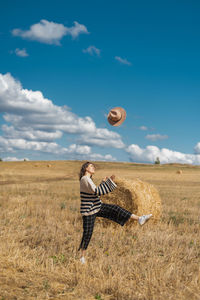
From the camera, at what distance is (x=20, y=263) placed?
19.9ft

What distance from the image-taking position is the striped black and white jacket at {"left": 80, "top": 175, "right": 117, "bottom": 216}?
20.7 ft

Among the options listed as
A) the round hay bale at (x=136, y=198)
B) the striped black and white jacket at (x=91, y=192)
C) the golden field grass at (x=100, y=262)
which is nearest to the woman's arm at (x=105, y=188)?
the striped black and white jacket at (x=91, y=192)

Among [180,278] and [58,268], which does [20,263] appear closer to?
[58,268]

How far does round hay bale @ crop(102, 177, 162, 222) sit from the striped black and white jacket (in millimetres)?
4055

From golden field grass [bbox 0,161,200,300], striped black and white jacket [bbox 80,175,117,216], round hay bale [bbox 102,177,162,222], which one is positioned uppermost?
striped black and white jacket [bbox 80,175,117,216]

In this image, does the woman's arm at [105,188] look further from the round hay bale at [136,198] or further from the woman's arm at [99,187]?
the round hay bale at [136,198]

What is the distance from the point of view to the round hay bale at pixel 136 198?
10.5 m

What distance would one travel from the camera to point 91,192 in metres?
6.41

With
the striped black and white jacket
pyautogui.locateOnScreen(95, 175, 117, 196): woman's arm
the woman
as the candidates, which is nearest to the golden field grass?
the woman

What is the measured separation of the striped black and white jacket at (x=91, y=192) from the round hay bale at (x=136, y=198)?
406 centimetres

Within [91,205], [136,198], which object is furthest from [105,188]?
[136,198]

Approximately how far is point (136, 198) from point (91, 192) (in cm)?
443

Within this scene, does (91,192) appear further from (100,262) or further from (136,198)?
(136,198)

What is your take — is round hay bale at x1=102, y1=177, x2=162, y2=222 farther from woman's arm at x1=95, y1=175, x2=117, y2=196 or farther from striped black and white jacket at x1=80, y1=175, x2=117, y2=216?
woman's arm at x1=95, y1=175, x2=117, y2=196
